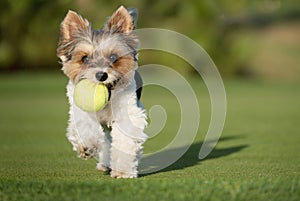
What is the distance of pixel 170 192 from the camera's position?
242 inches

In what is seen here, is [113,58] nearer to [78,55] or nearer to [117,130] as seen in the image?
[78,55]

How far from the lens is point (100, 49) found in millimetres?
6922

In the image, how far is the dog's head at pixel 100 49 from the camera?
22.3 feet

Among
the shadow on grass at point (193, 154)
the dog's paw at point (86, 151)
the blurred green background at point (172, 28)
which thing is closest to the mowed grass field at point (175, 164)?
the shadow on grass at point (193, 154)

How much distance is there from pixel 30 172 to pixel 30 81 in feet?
69.4

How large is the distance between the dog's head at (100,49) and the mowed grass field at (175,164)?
3.48 ft

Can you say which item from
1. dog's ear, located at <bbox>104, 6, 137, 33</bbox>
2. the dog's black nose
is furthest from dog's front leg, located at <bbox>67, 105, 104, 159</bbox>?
dog's ear, located at <bbox>104, 6, 137, 33</bbox>

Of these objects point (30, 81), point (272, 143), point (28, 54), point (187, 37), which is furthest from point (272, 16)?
point (272, 143)

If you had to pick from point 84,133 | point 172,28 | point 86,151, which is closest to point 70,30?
point 84,133

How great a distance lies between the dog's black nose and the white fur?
0.90 feet

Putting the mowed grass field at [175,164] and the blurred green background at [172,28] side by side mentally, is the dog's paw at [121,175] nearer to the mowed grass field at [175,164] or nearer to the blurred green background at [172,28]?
the mowed grass field at [175,164]

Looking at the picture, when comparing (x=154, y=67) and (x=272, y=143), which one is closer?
(x=272, y=143)

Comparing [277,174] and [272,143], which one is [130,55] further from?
[272,143]

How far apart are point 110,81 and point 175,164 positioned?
1764 millimetres
